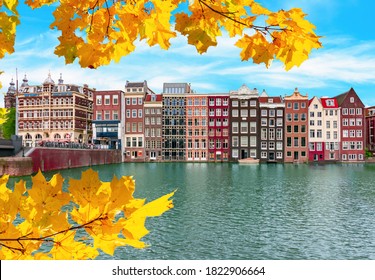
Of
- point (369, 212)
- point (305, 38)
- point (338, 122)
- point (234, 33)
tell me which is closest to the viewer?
point (305, 38)

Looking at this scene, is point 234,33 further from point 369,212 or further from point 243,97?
point 243,97

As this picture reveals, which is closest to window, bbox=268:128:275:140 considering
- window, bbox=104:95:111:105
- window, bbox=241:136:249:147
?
window, bbox=241:136:249:147

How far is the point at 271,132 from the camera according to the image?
5422 cm

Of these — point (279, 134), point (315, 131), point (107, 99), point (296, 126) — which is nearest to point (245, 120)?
point (279, 134)

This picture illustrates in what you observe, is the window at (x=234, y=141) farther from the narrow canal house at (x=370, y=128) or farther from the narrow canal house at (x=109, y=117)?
the narrow canal house at (x=370, y=128)

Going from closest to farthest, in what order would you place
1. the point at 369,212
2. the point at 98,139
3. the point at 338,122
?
the point at 369,212 < the point at 338,122 < the point at 98,139

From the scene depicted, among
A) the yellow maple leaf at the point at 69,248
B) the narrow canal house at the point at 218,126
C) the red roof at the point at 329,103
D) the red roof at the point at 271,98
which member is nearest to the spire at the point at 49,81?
the narrow canal house at the point at 218,126

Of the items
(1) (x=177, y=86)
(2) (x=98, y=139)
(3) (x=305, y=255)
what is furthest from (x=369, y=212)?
(2) (x=98, y=139)

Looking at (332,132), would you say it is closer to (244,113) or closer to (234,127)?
(244,113)

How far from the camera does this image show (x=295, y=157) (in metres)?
54.2

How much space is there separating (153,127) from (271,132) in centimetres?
1807
